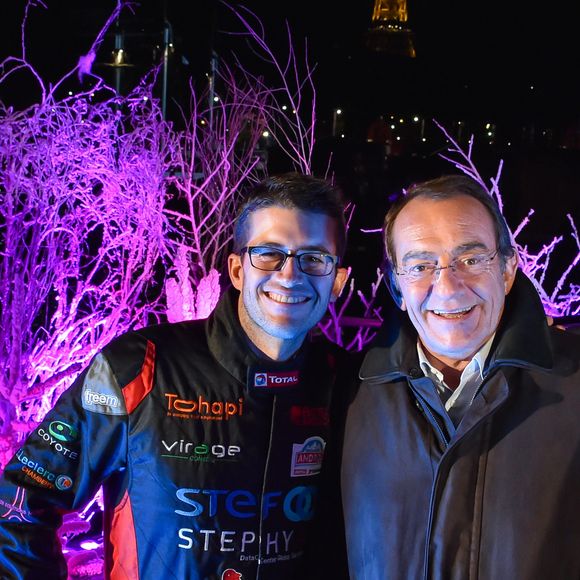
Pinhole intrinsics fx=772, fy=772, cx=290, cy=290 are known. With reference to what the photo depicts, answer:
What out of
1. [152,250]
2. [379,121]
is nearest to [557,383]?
[152,250]

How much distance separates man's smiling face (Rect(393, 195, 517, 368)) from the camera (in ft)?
6.89

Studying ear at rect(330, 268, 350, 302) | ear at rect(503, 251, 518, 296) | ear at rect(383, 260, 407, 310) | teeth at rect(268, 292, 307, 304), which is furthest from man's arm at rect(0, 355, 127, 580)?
ear at rect(503, 251, 518, 296)

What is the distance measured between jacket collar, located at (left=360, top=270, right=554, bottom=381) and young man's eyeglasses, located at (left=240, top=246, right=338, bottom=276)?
0.90ft

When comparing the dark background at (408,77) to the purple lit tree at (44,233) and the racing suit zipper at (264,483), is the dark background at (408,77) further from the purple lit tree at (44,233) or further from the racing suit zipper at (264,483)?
the racing suit zipper at (264,483)

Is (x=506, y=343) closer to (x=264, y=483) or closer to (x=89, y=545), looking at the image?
(x=264, y=483)

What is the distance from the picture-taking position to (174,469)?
84.0 inches

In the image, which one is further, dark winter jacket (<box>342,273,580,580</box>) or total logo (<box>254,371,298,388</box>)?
total logo (<box>254,371,298,388</box>)

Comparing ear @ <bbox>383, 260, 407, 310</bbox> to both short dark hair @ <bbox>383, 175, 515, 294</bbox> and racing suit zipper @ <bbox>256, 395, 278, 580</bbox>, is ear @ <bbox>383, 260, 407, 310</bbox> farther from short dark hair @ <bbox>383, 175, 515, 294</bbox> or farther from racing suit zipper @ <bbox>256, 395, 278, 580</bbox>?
racing suit zipper @ <bbox>256, 395, 278, 580</bbox>

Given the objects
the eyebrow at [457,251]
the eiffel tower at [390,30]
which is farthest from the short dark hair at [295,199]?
the eiffel tower at [390,30]

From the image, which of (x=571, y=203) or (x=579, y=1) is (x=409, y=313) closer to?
(x=571, y=203)

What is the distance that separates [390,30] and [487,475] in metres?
13.5

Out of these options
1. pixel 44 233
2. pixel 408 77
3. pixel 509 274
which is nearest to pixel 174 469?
pixel 509 274

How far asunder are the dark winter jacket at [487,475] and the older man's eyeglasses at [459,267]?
0.44 feet

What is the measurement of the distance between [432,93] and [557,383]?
14973 mm
